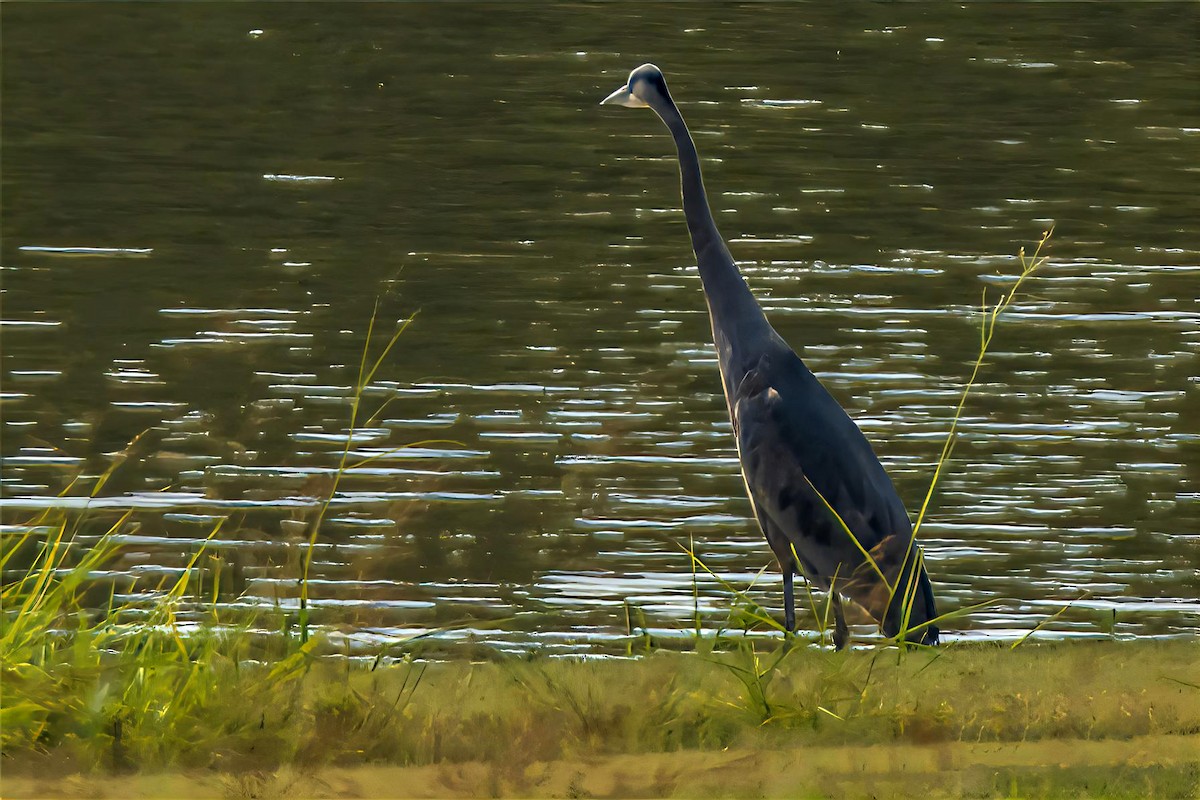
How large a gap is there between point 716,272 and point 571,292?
5.61 metres

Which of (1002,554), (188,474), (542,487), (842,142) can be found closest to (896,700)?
(1002,554)

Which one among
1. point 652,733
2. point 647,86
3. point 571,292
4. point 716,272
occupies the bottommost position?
point 571,292

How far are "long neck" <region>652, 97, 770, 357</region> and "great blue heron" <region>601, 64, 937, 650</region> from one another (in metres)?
0.05

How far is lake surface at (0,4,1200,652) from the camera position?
23.3ft

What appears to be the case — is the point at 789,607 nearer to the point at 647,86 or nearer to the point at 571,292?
the point at 647,86

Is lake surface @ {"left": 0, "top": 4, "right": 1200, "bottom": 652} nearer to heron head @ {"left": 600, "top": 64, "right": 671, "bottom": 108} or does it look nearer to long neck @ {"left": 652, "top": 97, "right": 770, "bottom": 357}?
long neck @ {"left": 652, "top": 97, "right": 770, "bottom": 357}

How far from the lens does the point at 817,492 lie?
Answer: 525cm

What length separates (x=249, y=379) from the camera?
9141 millimetres

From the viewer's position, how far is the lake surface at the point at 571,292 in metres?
7.10

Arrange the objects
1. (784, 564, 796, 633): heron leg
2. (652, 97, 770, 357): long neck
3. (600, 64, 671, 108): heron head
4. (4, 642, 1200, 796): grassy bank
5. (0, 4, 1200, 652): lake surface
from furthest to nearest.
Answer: (0, 4, 1200, 652): lake surface < (600, 64, 671, 108): heron head < (652, 97, 770, 357): long neck < (784, 564, 796, 633): heron leg < (4, 642, 1200, 796): grassy bank

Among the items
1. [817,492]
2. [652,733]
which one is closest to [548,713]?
[652,733]

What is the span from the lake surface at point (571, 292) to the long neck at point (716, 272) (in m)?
0.61

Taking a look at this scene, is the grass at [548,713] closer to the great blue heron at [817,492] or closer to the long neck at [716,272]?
the great blue heron at [817,492]

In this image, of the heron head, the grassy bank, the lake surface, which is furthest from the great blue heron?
the heron head
